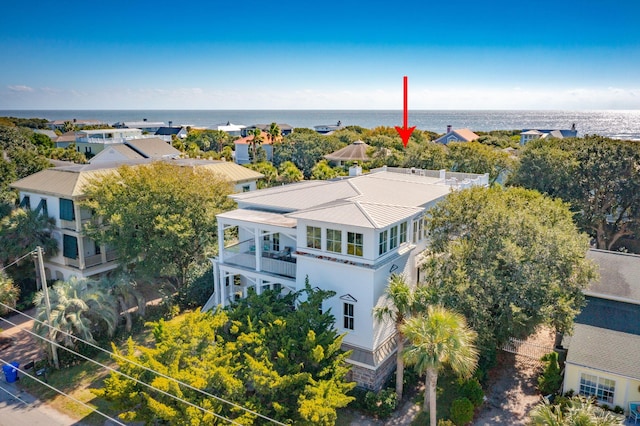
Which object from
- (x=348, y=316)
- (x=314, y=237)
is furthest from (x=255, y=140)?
(x=348, y=316)

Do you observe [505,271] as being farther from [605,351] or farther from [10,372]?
[10,372]

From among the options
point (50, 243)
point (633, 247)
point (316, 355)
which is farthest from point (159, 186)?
point (633, 247)

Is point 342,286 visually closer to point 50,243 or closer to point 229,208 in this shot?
point 229,208

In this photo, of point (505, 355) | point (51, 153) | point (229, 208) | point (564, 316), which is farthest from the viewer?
point (51, 153)

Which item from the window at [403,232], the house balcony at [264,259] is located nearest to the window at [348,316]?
the house balcony at [264,259]

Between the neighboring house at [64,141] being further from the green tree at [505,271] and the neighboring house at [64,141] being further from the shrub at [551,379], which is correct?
the shrub at [551,379]
